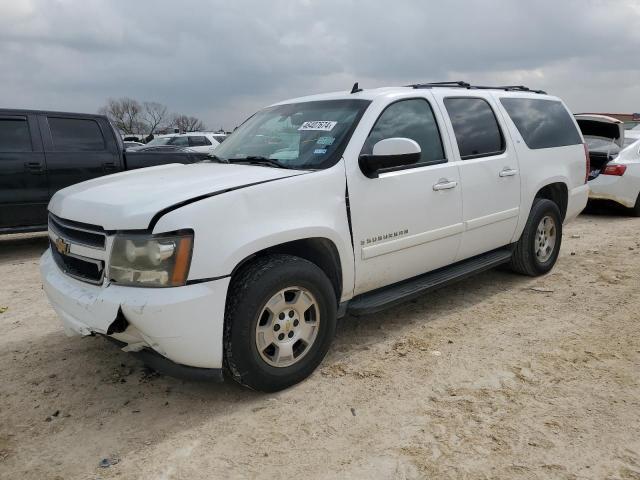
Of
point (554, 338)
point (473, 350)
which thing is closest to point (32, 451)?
A: point (473, 350)

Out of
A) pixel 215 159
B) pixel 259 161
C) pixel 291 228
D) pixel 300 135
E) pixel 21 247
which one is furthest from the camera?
pixel 21 247

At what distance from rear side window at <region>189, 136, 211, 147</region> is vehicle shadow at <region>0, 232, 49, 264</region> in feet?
32.1

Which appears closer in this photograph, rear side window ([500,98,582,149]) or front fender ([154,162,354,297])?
front fender ([154,162,354,297])

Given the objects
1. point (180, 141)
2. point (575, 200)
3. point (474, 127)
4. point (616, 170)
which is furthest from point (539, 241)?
point (180, 141)

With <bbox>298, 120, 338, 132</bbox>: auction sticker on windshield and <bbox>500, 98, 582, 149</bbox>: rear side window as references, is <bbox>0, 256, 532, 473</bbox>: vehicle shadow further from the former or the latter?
<bbox>500, 98, 582, 149</bbox>: rear side window

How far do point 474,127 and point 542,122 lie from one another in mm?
1211

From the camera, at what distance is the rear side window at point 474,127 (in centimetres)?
420

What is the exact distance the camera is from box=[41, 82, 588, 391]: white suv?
104 inches

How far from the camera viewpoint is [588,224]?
8.38m

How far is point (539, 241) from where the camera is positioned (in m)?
5.26

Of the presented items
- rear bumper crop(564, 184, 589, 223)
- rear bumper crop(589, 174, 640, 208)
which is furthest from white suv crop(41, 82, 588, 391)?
rear bumper crop(589, 174, 640, 208)

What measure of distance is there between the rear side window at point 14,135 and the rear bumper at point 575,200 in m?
6.56

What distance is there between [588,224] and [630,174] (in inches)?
47.2

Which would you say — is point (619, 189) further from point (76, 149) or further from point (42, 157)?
Answer: point (42, 157)
